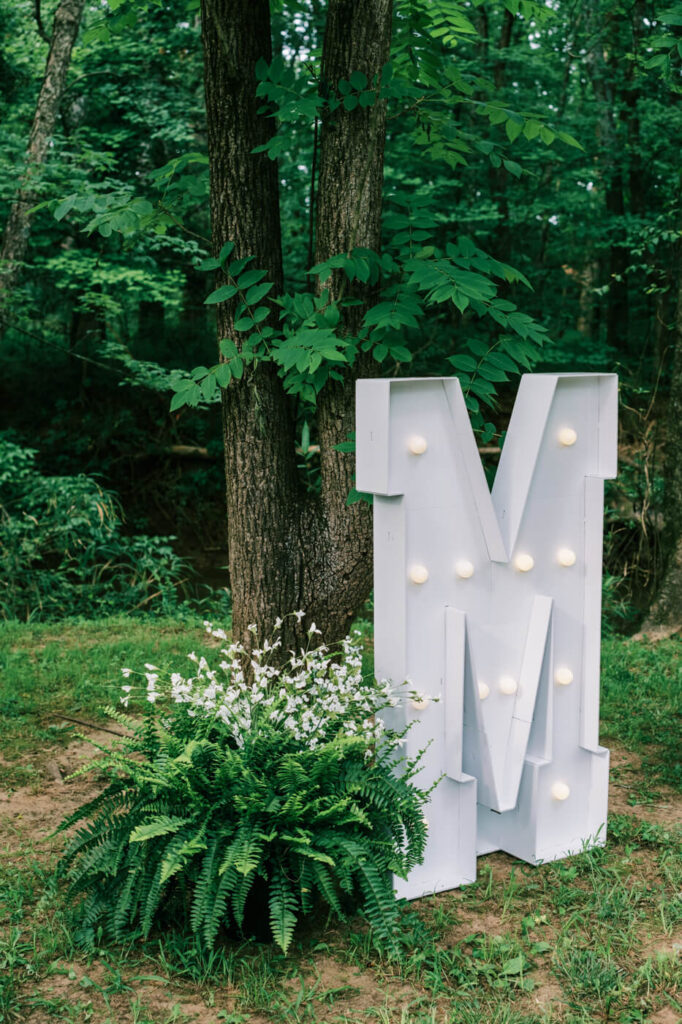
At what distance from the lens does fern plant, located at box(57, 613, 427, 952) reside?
9.05 ft

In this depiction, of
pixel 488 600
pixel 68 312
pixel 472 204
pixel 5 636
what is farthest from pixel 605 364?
pixel 488 600

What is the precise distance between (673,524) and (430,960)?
16.2ft

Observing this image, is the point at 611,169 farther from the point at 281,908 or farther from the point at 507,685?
the point at 281,908

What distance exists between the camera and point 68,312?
13.9 meters

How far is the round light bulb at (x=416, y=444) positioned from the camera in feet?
10.3

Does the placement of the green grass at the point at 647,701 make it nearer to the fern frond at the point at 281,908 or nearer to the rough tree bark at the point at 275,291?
the rough tree bark at the point at 275,291

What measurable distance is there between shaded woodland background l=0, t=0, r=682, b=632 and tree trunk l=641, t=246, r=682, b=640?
4 cm

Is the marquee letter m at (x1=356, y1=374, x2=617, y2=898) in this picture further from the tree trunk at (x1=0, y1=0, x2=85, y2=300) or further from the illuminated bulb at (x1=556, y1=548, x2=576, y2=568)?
the tree trunk at (x1=0, y1=0, x2=85, y2=300)

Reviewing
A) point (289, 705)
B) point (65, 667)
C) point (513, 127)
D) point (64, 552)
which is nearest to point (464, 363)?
point (513, 127)

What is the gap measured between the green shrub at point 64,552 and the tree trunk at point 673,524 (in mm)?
4005

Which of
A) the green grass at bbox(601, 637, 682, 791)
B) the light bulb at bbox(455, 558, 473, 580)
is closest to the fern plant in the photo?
the light bulb at bbox(455, 558, 473, 580)

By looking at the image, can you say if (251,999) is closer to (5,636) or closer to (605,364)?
(5,636)

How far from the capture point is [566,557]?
11.5 feet

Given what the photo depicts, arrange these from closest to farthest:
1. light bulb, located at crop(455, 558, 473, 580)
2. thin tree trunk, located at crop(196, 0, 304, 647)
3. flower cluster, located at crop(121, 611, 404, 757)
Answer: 1. flower cluster, located at crop(121, 611, 404, 757)
2. light bulb, located at crop(455, 558, 473, 580)
3. thin tree trunk, located at crop(196, 0, 304, 647)
